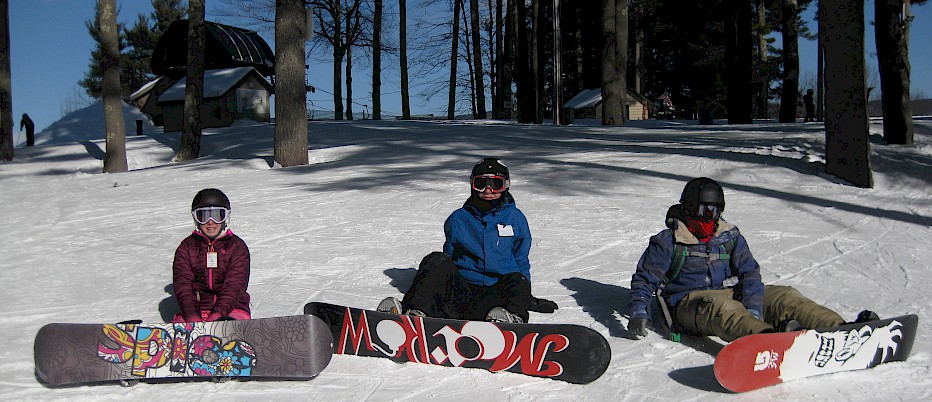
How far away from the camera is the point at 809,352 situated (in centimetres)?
399

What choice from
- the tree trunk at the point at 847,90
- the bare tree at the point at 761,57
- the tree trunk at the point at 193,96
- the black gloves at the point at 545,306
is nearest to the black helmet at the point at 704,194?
the black gloves at the point at 545,306

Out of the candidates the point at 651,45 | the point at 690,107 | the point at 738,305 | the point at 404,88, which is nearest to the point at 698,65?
the point at 690,107

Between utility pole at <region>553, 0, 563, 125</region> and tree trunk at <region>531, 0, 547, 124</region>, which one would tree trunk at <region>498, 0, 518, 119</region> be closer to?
tree trunk at <region>531, 0, 547, 124</region>

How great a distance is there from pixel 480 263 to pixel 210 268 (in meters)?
1.74

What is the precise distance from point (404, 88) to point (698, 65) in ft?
47.3

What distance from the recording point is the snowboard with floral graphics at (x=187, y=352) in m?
4.19

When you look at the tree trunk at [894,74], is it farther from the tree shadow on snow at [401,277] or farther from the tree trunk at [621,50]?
the tree shadow on snow at [401,277]

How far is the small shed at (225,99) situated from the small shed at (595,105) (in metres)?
15.0

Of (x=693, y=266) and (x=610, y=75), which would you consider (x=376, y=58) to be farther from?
(x=693, y=266)

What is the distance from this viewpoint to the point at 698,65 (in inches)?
1499

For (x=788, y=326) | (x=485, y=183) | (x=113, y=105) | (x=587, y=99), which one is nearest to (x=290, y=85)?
(x=113, y=105)

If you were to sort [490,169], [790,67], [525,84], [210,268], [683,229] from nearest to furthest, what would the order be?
1. [683,229]
2. [210,268]
3. [490,169]
4. [790,67]
5. [525,84]

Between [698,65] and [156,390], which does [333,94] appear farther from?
[156,390]

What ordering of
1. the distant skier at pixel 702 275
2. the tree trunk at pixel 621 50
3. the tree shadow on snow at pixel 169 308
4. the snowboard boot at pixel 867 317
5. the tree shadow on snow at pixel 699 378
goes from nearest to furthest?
the tree shadow on snow at pixel 699 378
the snowboard boot at pixel 867 317
the distant skier at pixel 702 275
the tree shadow on snow at pixel 169 308
the tree trunk at pixel 621 50
